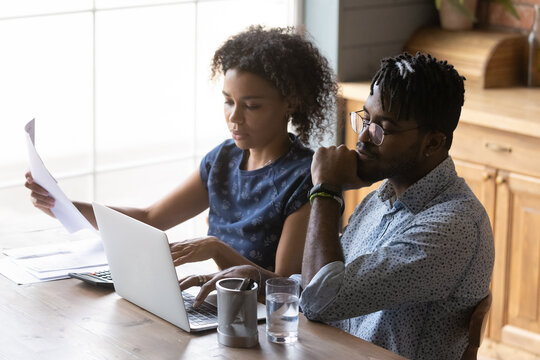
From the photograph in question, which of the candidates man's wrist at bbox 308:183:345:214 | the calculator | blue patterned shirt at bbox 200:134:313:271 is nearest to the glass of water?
man's wrist at bbox 308:183:345:214

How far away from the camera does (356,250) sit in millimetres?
2084

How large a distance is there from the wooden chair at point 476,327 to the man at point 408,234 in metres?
0.02

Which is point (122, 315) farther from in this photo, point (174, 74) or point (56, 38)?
point (174, 74)

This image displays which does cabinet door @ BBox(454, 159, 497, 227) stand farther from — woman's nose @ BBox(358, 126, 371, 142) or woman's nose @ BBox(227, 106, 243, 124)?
woman's nose @ BBox(358, 126, 371, 142)

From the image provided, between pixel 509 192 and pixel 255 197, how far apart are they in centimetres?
130

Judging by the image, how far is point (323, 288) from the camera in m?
1.79

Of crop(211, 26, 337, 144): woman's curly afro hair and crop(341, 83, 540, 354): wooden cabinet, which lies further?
crop(341, 83, 540, 354): wooden cabinet

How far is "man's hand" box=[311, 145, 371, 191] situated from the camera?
6.45ft

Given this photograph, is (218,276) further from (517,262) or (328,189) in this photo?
(517,262)

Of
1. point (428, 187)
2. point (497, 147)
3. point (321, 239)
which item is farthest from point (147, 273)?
point (497, 147)

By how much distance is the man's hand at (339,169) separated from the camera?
1965mm

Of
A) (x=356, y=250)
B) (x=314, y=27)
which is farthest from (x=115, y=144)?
(x=356, y=250)

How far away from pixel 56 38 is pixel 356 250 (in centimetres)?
158

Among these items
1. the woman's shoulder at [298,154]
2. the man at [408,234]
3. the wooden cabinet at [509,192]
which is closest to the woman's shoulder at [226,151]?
the woman's shoulder at [298,154]
